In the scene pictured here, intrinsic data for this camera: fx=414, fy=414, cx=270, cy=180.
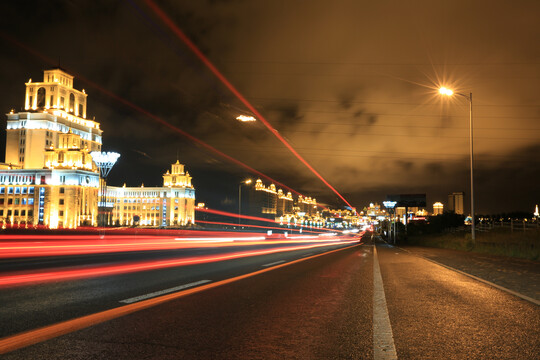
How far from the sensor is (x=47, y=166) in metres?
126

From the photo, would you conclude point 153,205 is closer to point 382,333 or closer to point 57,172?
point 57,172

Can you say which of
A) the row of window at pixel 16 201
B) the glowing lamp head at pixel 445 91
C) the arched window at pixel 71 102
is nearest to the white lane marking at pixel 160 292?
the glowing lamp head at pixel 445 91

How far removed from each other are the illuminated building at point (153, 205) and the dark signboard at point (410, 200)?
3353 inches

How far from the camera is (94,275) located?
38.1ft

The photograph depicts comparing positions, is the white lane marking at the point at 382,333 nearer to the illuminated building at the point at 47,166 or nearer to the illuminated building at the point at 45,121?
the illuminated building at the point at 47,166

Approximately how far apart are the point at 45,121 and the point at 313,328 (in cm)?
15036

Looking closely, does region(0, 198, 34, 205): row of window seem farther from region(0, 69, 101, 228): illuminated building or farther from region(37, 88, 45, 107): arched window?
region(37, 88, 45, 107): arched window

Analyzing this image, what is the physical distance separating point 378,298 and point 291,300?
175 cm

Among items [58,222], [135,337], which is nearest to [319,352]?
[135,337]

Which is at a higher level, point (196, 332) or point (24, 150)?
point (24, 150)

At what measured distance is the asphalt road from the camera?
14.4 ft

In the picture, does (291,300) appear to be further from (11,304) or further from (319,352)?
(11,304)

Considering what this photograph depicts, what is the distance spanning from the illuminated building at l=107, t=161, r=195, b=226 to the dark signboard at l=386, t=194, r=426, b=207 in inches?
3353

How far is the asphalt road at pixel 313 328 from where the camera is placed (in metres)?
4.40
